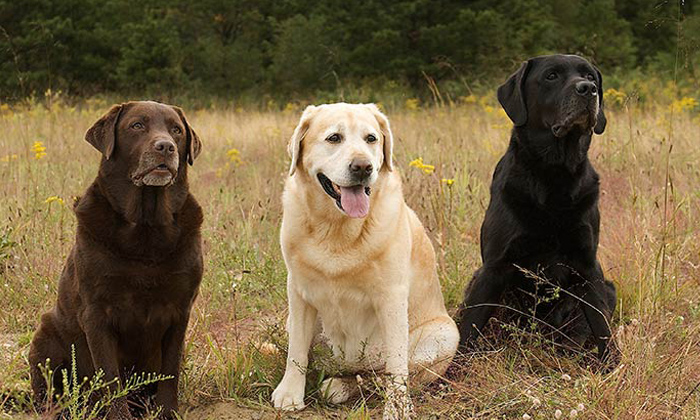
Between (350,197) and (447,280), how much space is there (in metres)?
1.48

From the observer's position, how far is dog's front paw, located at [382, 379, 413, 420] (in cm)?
290

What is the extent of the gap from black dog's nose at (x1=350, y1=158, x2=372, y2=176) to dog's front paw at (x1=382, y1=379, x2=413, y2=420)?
848 millimetres

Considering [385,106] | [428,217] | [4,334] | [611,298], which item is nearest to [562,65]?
[611,298]

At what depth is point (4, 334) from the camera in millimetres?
3963

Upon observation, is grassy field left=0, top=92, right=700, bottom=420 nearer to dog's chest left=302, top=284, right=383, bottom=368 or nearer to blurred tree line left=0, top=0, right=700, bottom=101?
dog's chest left=302, top=284, right=383, bottom=368

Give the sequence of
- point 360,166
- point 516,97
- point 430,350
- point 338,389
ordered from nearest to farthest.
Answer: point 360,166 → point 338,389 → point 430,350 → point 516,97

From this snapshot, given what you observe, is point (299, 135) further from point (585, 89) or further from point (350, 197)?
point (585, 89)

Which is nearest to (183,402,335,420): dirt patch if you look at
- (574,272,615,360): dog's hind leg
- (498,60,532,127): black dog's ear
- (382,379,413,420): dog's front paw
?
(382,379,413,420): dog's front paw

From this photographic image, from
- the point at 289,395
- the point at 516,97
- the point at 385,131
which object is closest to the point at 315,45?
the point at 516,97

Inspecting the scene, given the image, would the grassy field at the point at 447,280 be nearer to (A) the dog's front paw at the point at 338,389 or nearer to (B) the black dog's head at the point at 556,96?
(A) the dog's front paw at the point at 338,389

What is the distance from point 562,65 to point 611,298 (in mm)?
1205

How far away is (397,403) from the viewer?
292 centimetres

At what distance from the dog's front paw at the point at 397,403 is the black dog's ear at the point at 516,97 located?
1442mm

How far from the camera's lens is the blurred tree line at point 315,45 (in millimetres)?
18234
